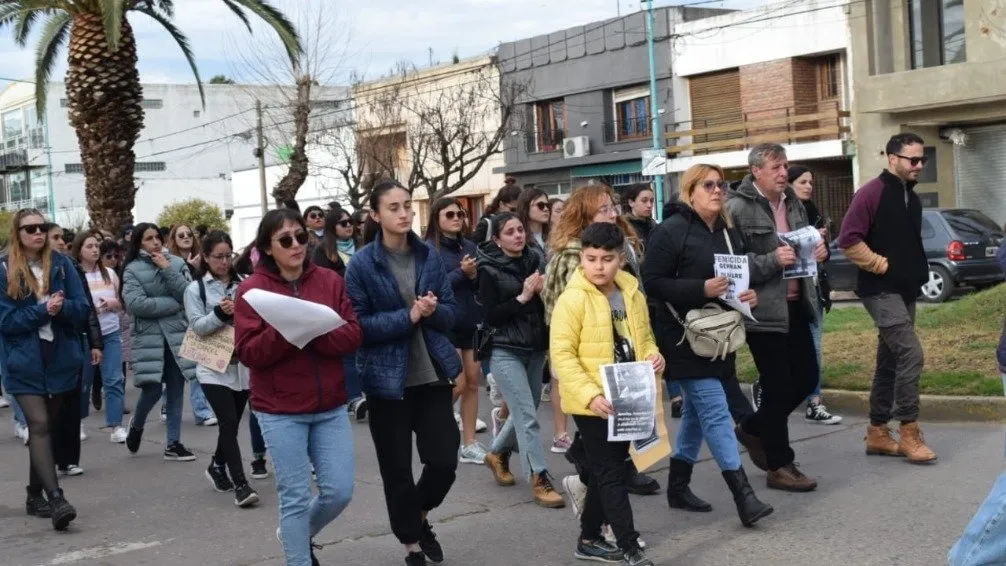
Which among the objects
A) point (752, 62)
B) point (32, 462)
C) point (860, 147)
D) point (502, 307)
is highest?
point (752, 62)

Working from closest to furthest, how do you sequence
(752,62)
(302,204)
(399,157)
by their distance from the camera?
1. (752,62)
2. (399,157)
3. (302,204)

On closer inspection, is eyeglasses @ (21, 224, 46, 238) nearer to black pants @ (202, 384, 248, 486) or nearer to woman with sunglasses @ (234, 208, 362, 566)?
black pants @ (202, 384, 248, 486)

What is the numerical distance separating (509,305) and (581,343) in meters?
1.64

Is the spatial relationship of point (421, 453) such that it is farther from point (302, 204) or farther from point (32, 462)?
point (302, 204)

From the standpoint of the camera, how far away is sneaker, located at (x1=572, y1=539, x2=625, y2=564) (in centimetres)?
576

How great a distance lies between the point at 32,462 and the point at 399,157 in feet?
109

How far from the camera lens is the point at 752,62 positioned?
108 feet

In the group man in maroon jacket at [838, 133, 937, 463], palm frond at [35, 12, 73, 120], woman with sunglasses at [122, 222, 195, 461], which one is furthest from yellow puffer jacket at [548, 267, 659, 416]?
palm frond at [35, 12, 73, 120]

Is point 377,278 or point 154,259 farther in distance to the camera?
point 154,259

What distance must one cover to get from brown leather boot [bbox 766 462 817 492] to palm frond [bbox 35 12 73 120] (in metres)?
17.9

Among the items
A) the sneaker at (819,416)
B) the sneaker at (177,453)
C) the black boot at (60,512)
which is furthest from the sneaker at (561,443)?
the black boot at (60,512)

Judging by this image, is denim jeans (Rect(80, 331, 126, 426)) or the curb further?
denim jeans (Rect(80, 331, 126, 426))

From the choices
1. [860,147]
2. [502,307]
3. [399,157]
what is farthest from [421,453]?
[399,157]

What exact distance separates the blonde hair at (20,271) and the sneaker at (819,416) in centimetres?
569
